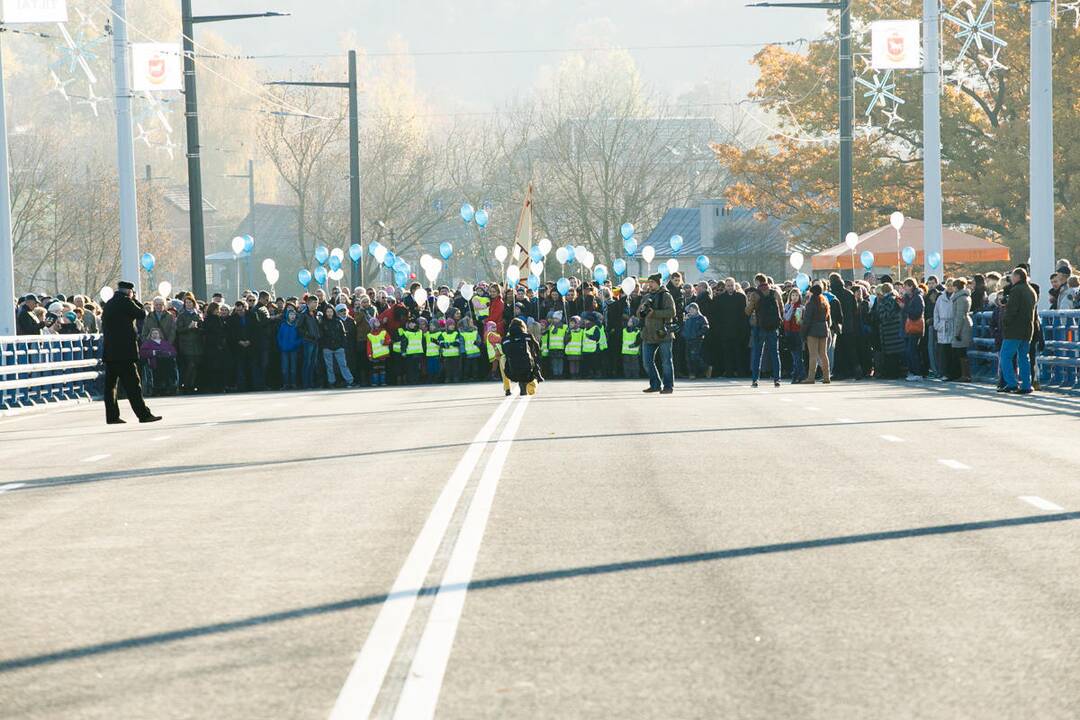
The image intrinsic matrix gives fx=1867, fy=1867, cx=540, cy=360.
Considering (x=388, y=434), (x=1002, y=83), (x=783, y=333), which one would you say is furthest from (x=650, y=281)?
(x=1002, y=83)

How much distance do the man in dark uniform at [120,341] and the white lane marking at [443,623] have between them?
10.2 m

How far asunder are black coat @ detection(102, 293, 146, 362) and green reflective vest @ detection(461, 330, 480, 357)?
12.4 m

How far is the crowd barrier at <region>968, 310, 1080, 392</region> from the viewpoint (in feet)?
83.3

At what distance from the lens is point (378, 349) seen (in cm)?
3375

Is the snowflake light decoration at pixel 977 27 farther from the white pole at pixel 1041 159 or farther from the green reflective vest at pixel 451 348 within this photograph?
Answer: the green reflective vest at pixel 451 348

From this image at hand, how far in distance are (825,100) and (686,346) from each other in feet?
92.8

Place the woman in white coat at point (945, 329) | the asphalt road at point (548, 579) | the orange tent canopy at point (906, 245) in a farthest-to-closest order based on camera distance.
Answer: the orange tent canopy at point (906, 245) → the woman in white coat at point (945, 329) → the asphalt road at point (548, 579)

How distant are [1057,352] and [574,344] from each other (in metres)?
10.4

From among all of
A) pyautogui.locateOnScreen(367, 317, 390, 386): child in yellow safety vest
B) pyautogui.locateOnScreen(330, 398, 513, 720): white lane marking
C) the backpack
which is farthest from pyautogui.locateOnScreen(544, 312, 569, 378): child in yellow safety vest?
pyautogui.locateOnScreen(330, 398, 513, 720): white lane marking

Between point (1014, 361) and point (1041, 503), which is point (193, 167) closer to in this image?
point (1014, 361)

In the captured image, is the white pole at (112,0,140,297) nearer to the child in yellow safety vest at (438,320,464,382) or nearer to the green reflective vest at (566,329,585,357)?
the child in yellow safety vest at (438,320,464,382)

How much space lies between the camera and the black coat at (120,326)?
71.2 feet

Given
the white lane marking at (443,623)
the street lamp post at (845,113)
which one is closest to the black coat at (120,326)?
the white lane marking at (443,623)

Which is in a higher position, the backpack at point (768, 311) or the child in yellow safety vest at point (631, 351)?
the backpack at point (768, 311)
